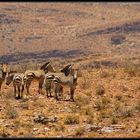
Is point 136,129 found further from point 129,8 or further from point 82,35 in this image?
point 129,8

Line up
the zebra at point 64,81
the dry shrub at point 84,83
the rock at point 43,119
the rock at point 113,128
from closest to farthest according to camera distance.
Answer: the rock at point 113,128, the rock at point 43,119, the zebra at point 64,81, the dry shrub at point 84,83

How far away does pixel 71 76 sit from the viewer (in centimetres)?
2416

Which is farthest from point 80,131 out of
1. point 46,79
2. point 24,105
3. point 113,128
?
point 46,79

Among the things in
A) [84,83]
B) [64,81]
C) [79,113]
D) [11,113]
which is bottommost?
[79,113]

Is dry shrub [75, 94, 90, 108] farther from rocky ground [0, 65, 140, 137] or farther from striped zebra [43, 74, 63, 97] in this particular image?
striped zebra [43, 74, 63, 97]

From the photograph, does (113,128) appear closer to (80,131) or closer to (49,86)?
(80,131)

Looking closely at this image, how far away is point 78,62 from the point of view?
200ft

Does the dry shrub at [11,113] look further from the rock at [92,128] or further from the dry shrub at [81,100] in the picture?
the rock at [92,128]

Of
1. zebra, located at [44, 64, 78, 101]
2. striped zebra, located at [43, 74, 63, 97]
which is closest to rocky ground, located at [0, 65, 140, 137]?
striped zebra, located at [43, 74, 63, 97]

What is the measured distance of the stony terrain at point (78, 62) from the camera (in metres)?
20.2

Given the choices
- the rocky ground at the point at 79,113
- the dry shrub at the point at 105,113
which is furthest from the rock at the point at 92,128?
the dry shrub at the point at 105,113

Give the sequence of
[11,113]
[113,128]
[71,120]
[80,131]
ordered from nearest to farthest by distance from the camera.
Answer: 1. [80,131]
2. [113,128]
3. [71,120]
4. [11,113]

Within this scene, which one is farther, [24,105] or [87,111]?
[24,105]

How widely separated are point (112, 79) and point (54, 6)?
11017 cm
